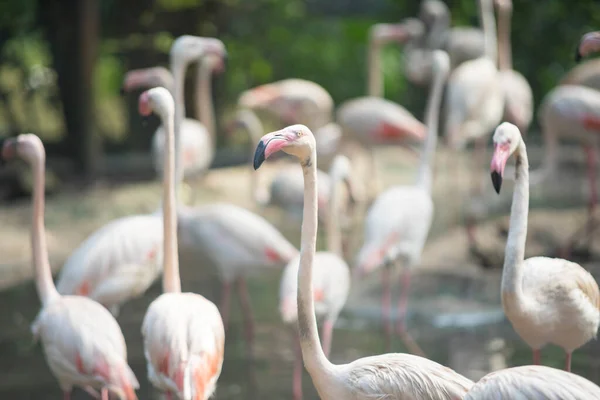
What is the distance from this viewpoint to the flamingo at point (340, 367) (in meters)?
3.27

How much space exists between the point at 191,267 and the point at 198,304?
371cm

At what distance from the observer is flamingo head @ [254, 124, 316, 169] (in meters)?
3.26

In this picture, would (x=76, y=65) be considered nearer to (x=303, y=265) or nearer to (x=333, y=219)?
(x=333, y=219)

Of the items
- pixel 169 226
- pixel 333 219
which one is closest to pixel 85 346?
pixel 169 226

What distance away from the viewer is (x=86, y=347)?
4254 mm

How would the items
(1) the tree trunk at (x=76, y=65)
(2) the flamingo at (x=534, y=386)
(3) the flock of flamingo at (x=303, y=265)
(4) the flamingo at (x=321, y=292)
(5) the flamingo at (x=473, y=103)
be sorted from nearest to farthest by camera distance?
1. (2) the flamingo at (x=534, y=386)
2. (3) the flock of flamingo at (x=303, y=265)
3. (4) the flamingo at (x=321, y=292)
4. (5) the flamingo at (x=473, y=103)
5. (1) the tree trunk at (x=76, y=65)

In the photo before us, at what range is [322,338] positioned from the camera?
18.8 feet

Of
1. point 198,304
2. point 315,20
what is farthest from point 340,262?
point 315,20

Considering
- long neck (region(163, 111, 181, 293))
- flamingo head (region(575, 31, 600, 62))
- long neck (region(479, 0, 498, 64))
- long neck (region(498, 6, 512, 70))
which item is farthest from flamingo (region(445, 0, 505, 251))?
long neck (region(163, 111, 181, 293))

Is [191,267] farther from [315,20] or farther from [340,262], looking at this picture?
[315,20]

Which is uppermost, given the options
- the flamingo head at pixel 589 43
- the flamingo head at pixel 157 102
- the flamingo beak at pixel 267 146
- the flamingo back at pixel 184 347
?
the flamingo beak at pixel 267 146

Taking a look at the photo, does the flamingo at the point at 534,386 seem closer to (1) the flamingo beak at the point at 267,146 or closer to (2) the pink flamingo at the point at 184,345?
(1) the flamingo beak at the point at 267,146

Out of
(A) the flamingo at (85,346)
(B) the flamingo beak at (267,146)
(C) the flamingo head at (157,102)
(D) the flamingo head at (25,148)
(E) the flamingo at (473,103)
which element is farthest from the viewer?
(E) the flamingo at (473,103)

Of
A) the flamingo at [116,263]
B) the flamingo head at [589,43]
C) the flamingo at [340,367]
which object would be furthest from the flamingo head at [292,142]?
the flamingo at [116,263]
